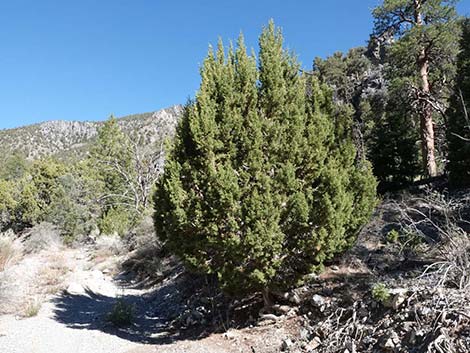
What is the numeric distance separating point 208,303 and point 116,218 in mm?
17219

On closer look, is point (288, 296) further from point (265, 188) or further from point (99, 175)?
point (99, 175)

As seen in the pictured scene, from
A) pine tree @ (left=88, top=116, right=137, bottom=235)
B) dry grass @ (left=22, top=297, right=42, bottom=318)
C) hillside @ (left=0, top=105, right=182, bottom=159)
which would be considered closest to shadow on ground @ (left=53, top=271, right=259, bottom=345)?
dry grass @ (left=22, top=297, right=42, bottom=318)

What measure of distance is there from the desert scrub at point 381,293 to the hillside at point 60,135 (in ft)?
235

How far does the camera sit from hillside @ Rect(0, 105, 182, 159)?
79750 mm

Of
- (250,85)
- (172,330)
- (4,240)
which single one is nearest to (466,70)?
(250,85)

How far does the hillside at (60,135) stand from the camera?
7975cm

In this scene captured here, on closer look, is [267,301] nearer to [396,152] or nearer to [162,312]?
[162,312]

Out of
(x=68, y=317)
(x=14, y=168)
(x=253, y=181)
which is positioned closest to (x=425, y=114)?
(x=253, y=181)

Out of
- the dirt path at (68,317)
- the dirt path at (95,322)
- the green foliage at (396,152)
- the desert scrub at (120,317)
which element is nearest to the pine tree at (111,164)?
the dirt path at (68,317)

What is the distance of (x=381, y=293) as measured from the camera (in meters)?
5.66

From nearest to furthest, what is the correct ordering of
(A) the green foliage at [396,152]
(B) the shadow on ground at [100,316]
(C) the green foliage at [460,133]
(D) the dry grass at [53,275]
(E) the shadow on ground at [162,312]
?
(E) the shadow on ground at [162,312] < (B) the shadow on ground at [100,316] < (C) the green foliage at [460,133] < (D) the dry grass at [53,275] < (A) the green foliage at [396,152]

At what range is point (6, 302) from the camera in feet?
31.5

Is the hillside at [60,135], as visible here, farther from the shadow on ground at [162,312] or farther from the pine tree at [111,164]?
the shadow on ground at [162,312]

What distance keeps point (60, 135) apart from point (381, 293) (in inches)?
4041
